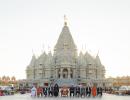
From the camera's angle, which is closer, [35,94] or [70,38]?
[35,94]

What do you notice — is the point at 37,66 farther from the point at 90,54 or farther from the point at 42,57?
the point at 90,54

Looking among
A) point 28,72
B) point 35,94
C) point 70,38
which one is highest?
point 70,38

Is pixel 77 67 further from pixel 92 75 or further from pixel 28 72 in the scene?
pixel 28 72

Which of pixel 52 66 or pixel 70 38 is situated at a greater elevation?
pixel 70 38

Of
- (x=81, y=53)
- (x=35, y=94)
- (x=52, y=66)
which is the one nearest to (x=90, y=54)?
(x=81, y=53)

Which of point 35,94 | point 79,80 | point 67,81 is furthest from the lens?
point 79,80

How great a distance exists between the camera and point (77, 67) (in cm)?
12469

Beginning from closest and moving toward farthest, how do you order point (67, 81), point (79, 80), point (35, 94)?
point (35, 94) < point (67, 81) < point (79, 80)

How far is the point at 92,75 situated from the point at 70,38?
12400 millimetres

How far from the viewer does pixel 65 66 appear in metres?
121

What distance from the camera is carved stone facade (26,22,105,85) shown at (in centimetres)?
12200

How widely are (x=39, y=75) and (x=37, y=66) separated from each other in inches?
113

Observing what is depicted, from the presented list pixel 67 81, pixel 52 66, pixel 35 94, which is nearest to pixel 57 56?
pixel 52 66

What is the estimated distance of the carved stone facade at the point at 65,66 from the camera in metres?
122
